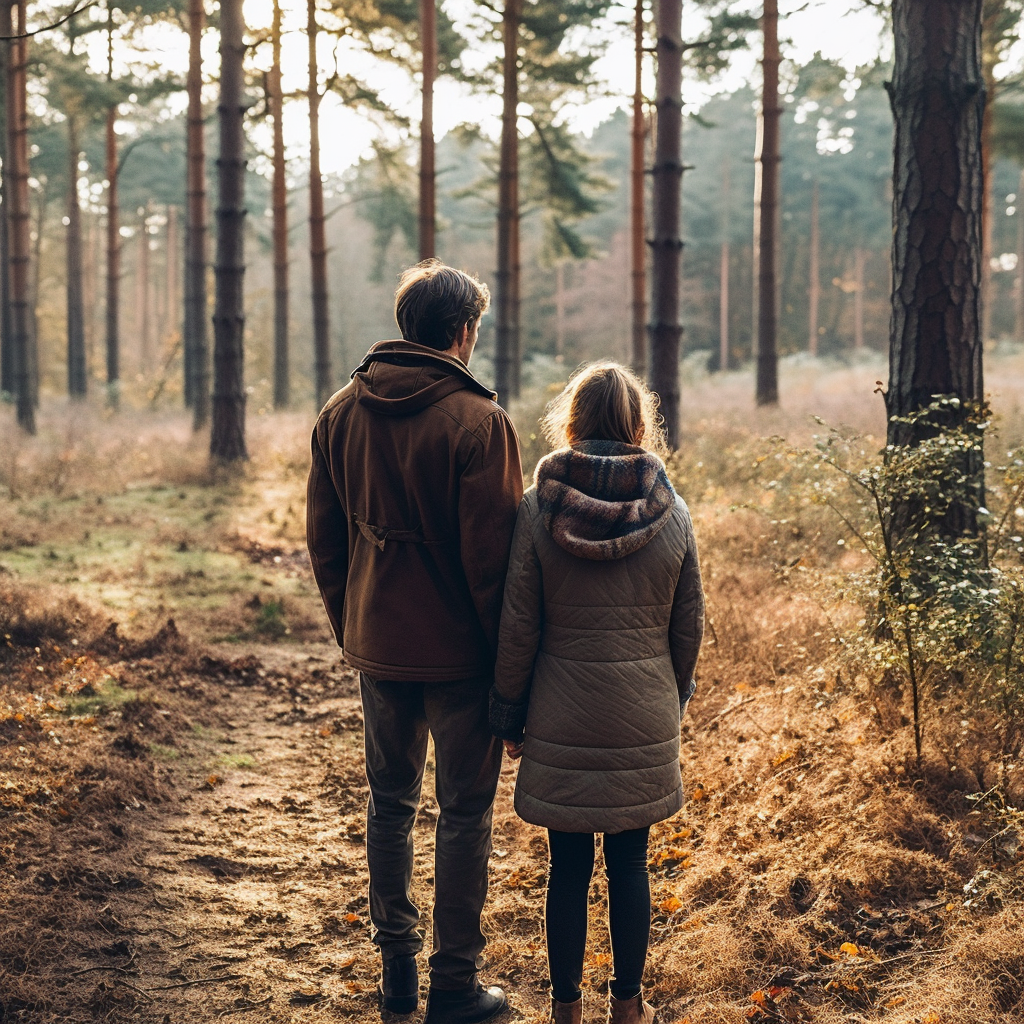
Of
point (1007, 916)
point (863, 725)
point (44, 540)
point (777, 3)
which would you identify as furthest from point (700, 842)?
point (777, 3)

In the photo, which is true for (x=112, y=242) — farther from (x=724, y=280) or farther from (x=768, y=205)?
(x=724, y=280)

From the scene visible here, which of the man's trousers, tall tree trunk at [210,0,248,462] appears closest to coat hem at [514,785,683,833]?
the man's trousers

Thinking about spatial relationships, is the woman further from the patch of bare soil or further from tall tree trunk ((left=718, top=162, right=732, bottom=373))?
tall tree trunk ((left=718, top=162, right=732, bottom=373))

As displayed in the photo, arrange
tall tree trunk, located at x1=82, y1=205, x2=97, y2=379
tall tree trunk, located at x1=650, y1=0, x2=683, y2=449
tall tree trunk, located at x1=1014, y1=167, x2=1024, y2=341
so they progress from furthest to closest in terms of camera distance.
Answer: tall tree trunk, located at x1=82, y1=205, x2=97, y2=379
tall tree trunk, located at x1=1014, y1=167, x2=1024, y2=341
tall tree trunk, located at x1=650, y1=0, x2=683, y2=449

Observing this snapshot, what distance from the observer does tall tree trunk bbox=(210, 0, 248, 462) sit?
1327 centimetres

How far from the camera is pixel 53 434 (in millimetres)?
17812

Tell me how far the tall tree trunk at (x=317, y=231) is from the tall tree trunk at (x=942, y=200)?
15075 millimetres

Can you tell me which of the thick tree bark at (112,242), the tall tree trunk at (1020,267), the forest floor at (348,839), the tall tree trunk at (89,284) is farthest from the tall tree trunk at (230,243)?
the tall tree trunk at (1020,267)

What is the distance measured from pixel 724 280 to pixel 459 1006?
4624cm

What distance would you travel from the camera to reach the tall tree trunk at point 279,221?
19.5 m

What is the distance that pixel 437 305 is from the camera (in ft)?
9.73

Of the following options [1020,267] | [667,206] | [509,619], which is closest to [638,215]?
[667,206]

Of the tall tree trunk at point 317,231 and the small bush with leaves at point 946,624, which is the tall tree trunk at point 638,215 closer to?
the tall tree trunk at point 317,231

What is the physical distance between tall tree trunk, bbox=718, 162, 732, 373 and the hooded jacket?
43.9 m
